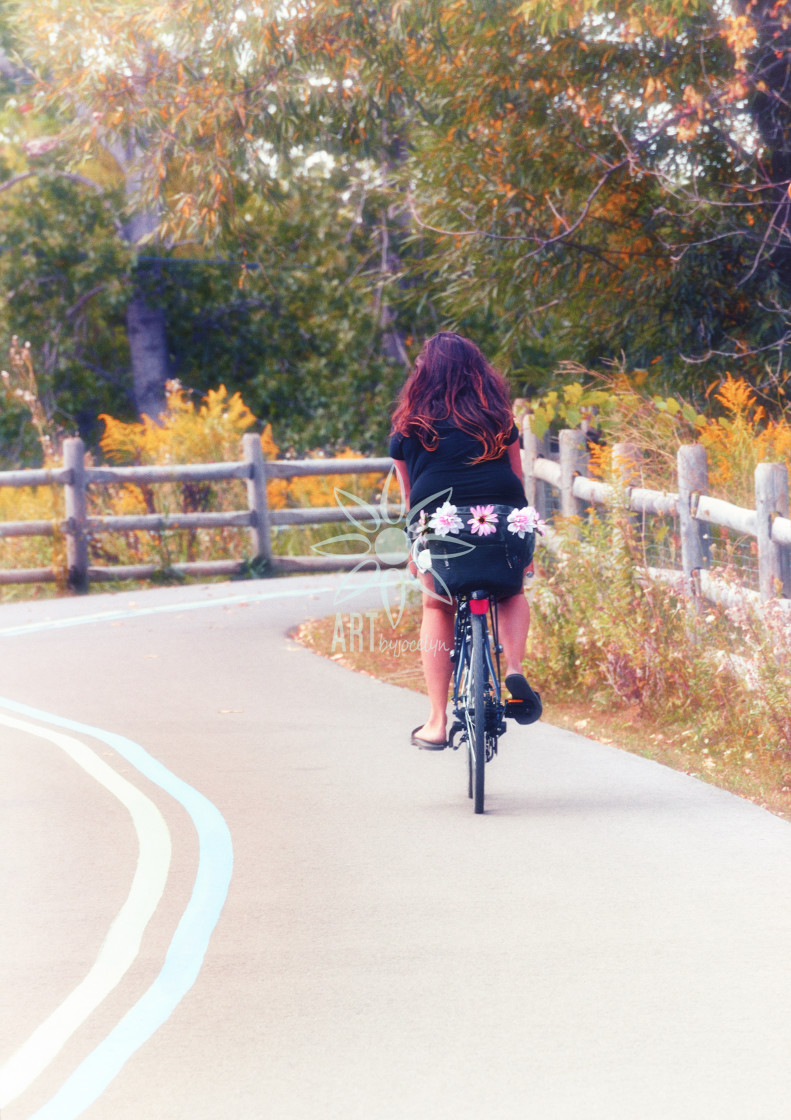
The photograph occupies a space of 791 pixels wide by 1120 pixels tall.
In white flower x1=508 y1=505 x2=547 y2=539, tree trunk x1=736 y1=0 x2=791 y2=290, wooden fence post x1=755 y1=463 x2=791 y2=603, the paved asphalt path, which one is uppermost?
tree trunk x1=736 y1=0 x2=791 y2=290

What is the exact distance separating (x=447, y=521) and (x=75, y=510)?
11730mm

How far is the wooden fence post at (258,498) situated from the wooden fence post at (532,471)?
591 centimetres

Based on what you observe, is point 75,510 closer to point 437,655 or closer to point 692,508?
point 692,508

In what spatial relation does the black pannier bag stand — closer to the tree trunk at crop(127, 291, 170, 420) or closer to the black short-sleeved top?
the black short-sleeved top

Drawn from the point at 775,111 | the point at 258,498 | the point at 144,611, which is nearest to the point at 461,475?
the point at 775,111

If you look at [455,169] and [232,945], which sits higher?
[455,169]

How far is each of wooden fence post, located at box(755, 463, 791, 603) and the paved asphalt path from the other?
4.35ft

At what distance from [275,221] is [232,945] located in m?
26.0

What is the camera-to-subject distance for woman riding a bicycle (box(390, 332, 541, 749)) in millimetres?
7691

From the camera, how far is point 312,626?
583 inches

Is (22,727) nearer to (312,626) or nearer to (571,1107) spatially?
(312,626)

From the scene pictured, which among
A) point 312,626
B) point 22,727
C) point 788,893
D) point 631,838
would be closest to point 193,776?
point 22,727

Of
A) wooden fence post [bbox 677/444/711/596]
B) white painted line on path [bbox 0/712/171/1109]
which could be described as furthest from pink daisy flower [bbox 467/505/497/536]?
wooden fence post [bbox 677/444/711/596]

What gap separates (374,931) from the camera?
5855 millimetres
